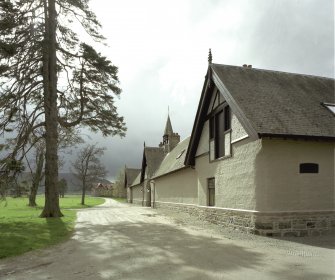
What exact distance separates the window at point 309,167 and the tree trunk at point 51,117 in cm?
1477

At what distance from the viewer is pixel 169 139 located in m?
45.3

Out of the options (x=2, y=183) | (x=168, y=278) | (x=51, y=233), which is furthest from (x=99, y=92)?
(x=168, y=278)

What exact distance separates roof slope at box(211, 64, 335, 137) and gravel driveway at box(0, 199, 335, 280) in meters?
4.05

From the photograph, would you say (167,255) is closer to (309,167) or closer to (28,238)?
(28,238)

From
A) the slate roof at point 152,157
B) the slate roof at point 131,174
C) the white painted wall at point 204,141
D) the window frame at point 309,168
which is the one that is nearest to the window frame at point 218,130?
the white painted wall at point 204,141

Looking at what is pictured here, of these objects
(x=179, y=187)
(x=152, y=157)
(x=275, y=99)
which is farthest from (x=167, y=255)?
(x=152, y=157)

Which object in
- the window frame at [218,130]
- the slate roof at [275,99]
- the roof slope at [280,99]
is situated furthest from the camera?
the window frame at [218,130]

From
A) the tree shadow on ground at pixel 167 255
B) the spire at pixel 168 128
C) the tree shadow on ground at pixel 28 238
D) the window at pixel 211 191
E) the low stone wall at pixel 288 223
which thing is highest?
the spire at pixel 168 128

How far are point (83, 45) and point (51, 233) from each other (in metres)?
12.7

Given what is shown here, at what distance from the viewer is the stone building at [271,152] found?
1350cm

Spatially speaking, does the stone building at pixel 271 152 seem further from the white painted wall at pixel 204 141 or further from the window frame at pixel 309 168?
the white painted wall at pixel 204 141

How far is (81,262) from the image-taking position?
892cm

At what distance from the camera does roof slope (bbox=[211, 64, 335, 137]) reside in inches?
544

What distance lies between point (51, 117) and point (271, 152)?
560 inches
